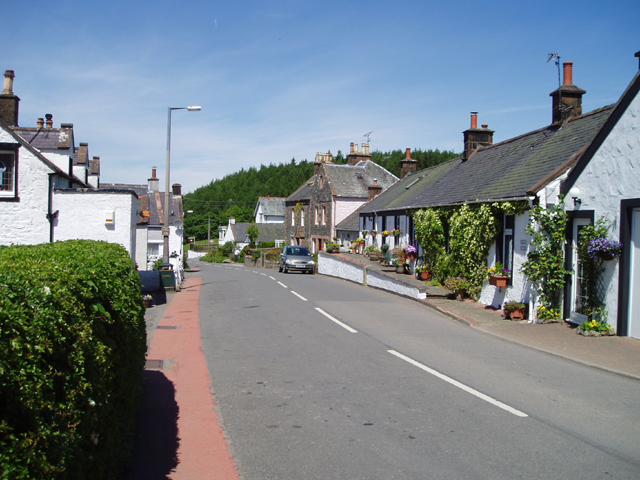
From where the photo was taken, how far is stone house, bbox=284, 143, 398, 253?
143ft

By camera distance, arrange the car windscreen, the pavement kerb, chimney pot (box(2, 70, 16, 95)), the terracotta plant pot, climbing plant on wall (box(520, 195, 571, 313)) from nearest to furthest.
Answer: the pavement kerb → climbing plant on wall (box(520, 195, 571, 313)) → the terracotta plant pot → chimney pot (box(2, 70, 16, 95)) → the car windscreen

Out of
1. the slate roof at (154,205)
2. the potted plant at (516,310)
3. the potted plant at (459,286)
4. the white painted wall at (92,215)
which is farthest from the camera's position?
the slate roof at (154,205)

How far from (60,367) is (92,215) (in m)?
14.7

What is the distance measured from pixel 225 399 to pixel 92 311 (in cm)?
351

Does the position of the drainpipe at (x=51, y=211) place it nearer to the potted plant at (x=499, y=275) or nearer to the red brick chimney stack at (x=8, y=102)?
the red brick chimney stack at (x=8, y=102)

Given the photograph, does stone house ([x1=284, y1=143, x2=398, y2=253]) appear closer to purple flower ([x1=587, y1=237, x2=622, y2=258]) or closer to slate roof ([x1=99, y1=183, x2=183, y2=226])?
slate roof ([x1=99, y1=183, x2=183, y2=226])

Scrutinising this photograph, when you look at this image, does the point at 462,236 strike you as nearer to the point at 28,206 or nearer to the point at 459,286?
the point at 459,286

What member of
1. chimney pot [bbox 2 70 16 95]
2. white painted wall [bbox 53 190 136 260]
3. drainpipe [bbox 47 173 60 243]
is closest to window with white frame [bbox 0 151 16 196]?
drainpipe [bbox 47 173 60 243]

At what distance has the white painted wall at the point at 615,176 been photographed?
10633 millimetres

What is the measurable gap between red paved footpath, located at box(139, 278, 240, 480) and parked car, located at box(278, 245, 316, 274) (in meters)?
20.3

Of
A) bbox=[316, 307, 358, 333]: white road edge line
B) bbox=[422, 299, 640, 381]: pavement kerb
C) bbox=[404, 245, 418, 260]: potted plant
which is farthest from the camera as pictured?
bbox=[404, 245, 418, 260]: potted plant

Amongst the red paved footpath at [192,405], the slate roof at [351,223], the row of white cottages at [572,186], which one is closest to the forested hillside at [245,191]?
the slate roof at [351,223]

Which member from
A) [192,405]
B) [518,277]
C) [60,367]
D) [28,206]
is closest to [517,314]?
[518,277]

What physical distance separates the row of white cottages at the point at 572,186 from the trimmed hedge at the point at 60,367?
34.0 feet
